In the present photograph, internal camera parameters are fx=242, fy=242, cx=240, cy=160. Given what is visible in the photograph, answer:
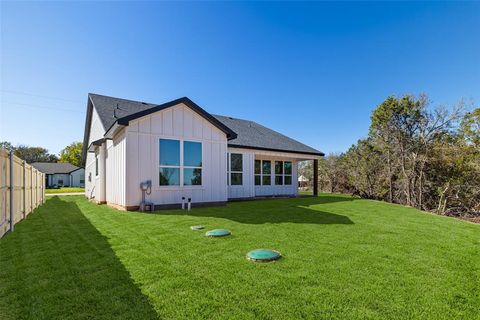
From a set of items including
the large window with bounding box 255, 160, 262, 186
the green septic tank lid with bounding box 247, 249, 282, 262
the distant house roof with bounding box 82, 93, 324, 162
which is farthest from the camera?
the large window with bounding box 255, 160, 262, 186

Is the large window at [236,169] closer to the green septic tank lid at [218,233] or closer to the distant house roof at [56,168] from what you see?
the green septic tank lid at [218,233]

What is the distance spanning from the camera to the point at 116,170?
9945 mm

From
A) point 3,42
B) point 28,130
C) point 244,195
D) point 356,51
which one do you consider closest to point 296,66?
point 356,51

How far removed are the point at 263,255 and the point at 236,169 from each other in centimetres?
975

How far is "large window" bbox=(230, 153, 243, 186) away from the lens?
44.1 ft

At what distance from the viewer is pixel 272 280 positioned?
306 cm

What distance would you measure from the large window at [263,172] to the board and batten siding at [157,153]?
4.89m

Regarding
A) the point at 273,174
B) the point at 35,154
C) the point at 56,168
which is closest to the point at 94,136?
the point at 273,174

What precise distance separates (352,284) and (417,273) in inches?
45.1

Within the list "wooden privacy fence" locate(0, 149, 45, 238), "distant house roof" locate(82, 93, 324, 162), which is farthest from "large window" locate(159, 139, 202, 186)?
"wooden privacy fence" locate(0, 149, 45, 238)

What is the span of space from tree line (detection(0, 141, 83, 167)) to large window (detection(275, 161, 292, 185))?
47366 mm

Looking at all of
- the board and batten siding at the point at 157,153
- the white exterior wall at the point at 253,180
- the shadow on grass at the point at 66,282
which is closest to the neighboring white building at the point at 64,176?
the white exterior wall at the point at 253,180

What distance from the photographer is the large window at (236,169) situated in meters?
→ 13.4

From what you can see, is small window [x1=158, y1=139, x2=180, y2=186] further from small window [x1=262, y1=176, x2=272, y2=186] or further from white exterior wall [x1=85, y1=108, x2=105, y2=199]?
small window [x1=262, y1=176, x2=272, y2=186]
